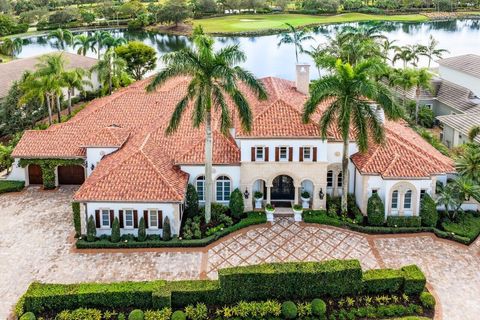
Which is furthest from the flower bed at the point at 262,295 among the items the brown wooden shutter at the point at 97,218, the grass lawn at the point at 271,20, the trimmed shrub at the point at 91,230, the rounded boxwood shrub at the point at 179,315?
the grass lawn at the point at 271,20

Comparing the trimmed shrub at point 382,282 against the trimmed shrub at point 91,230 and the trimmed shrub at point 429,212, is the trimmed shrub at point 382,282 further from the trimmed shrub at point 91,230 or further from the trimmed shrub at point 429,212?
the trimmed shrub at point 91,230

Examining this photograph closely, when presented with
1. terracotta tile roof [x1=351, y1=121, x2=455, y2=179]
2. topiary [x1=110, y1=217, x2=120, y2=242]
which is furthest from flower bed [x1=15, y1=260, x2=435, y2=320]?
terracotta tile roof [x1=351, y1=121, x2=455, y2=179]

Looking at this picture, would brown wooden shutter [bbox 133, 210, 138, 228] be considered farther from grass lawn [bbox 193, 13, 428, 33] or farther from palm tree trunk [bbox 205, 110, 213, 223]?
grass lawn [bbox 193, 13, 428, 33]

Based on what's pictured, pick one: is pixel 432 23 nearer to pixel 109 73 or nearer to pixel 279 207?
pixel 109 73

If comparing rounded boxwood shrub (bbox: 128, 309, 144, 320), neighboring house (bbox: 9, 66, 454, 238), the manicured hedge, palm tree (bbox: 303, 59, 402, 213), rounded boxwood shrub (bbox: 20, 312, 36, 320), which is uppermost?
palm tree (bbox: 303, 59, 402, 213)

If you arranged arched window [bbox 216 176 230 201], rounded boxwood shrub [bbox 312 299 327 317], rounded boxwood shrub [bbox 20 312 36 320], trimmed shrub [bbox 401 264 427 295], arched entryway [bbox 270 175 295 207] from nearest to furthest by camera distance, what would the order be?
rounded boxwood shrub [bbox 20 312 36 320]
rounded boxwood shrub [bbox 312 299 327 317]
trimmed shrub [bbox 401 264 427 295]
arched window [bbox 216 176 230 201]
arched entryway [bbox 270 175 295 207]
